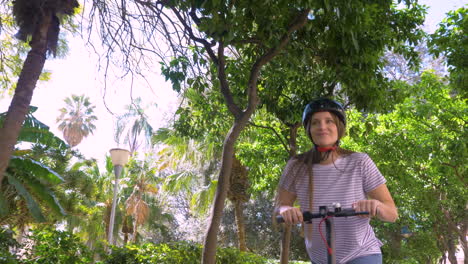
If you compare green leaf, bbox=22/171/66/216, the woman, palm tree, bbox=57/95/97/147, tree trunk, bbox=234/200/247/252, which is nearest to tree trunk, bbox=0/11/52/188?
the woman

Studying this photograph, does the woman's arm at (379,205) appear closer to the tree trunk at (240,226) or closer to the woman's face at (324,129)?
the woman's face at (324,129)

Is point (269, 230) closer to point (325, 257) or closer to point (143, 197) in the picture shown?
point (143, 197)

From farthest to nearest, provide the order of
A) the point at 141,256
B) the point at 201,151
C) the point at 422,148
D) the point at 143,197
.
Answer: the point at 143,197 → the point at 201,151 → the point at 422,148 → the point at 141,256

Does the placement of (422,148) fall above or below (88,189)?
above

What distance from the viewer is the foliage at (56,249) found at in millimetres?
6051

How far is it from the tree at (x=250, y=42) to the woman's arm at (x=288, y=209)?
1.99 m

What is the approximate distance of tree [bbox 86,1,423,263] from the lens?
177 inches

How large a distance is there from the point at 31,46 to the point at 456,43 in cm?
786

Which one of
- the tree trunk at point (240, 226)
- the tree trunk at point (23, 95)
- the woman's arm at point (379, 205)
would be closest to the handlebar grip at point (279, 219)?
the woman's arm at point (379, 205)

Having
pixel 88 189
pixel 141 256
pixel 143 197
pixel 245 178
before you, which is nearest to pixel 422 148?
pixel 245 178

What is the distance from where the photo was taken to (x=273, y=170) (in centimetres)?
1320

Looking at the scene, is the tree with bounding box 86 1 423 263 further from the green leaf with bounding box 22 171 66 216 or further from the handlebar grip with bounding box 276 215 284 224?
the green leaf with bounding box 22 171 66 216

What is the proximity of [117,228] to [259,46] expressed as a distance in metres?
26.1

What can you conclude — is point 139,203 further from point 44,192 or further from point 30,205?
point 30,205
